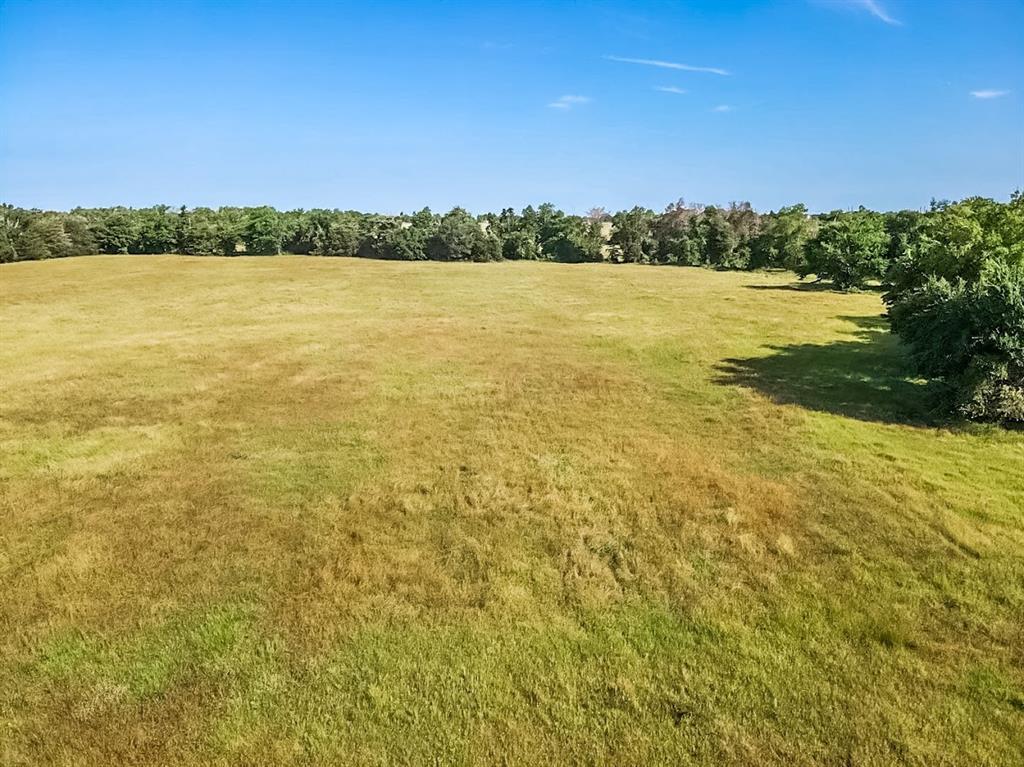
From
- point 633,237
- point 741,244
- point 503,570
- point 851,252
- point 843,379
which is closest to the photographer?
point 503,570

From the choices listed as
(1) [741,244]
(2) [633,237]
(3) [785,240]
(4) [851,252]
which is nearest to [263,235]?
(2) [633,237]

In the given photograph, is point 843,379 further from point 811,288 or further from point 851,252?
point 811,288

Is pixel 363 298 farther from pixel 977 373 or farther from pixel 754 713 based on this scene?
pixel 754 713

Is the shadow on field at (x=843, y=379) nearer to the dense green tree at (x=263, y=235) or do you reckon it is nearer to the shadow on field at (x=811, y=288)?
the shadow on field at (x=811, y=288)

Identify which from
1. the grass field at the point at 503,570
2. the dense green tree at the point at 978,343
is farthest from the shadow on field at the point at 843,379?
the dense green tree at the point at 978,343

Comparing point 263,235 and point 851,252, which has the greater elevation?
point 263,235

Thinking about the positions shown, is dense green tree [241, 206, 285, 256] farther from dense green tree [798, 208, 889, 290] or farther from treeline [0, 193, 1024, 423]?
dense green tree [798, 208, 889, 290]

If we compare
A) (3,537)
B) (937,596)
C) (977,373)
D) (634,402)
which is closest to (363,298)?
(634,402)
